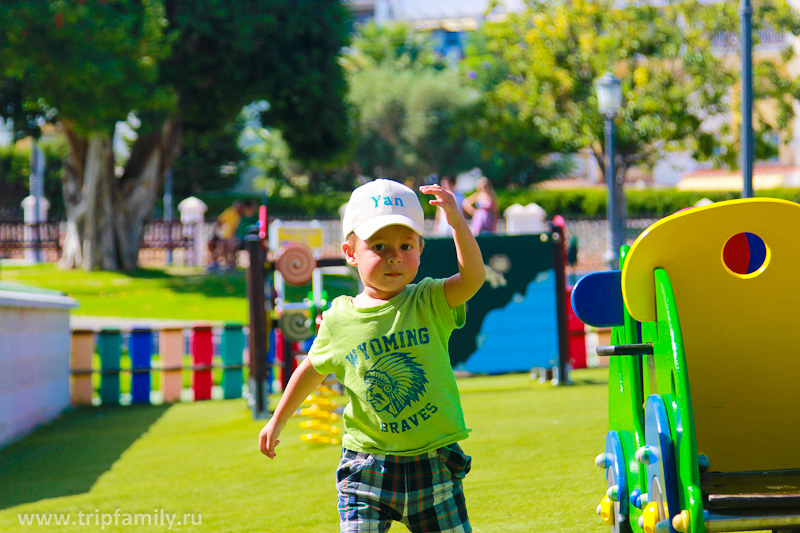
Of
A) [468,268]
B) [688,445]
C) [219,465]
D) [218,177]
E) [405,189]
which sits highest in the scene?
[218,177]

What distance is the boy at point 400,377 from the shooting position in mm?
2432

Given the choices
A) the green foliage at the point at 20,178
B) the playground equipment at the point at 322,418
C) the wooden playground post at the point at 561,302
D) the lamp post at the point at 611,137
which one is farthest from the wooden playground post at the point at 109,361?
the green foliage at the point at 20,178

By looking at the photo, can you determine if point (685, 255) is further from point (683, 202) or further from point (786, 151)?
point (786, 151)

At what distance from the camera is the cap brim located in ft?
7.86

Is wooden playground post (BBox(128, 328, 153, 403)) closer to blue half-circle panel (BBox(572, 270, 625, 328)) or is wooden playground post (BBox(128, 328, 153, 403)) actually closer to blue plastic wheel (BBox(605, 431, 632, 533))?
blue plastic wheel (BBox(605, 431, 632, 533))

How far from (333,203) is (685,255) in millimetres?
37076

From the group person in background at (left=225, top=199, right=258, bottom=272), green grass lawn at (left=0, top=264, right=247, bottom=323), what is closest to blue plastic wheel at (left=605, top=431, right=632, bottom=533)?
green grass lawn at (left=0, top=264, right=247, bottom=323)

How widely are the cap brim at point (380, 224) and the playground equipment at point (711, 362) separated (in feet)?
2.16

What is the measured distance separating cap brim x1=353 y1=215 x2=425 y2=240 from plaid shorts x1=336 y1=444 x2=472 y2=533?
65 centimetres

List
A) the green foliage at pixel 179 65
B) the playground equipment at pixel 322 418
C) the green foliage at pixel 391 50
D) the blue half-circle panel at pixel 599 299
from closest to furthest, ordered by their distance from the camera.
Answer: the blue half-circle panel at pixel 599 299 < the playground equipment at pixel 322 418 < the green foliage at pixel 179 65 < the green foliage at pixel 391 50

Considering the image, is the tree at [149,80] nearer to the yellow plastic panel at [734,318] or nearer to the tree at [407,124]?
the yellow plastic panel at [734,318]

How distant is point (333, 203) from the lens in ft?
129

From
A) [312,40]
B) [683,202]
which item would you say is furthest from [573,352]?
[683,202]

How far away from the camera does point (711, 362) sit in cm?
261
